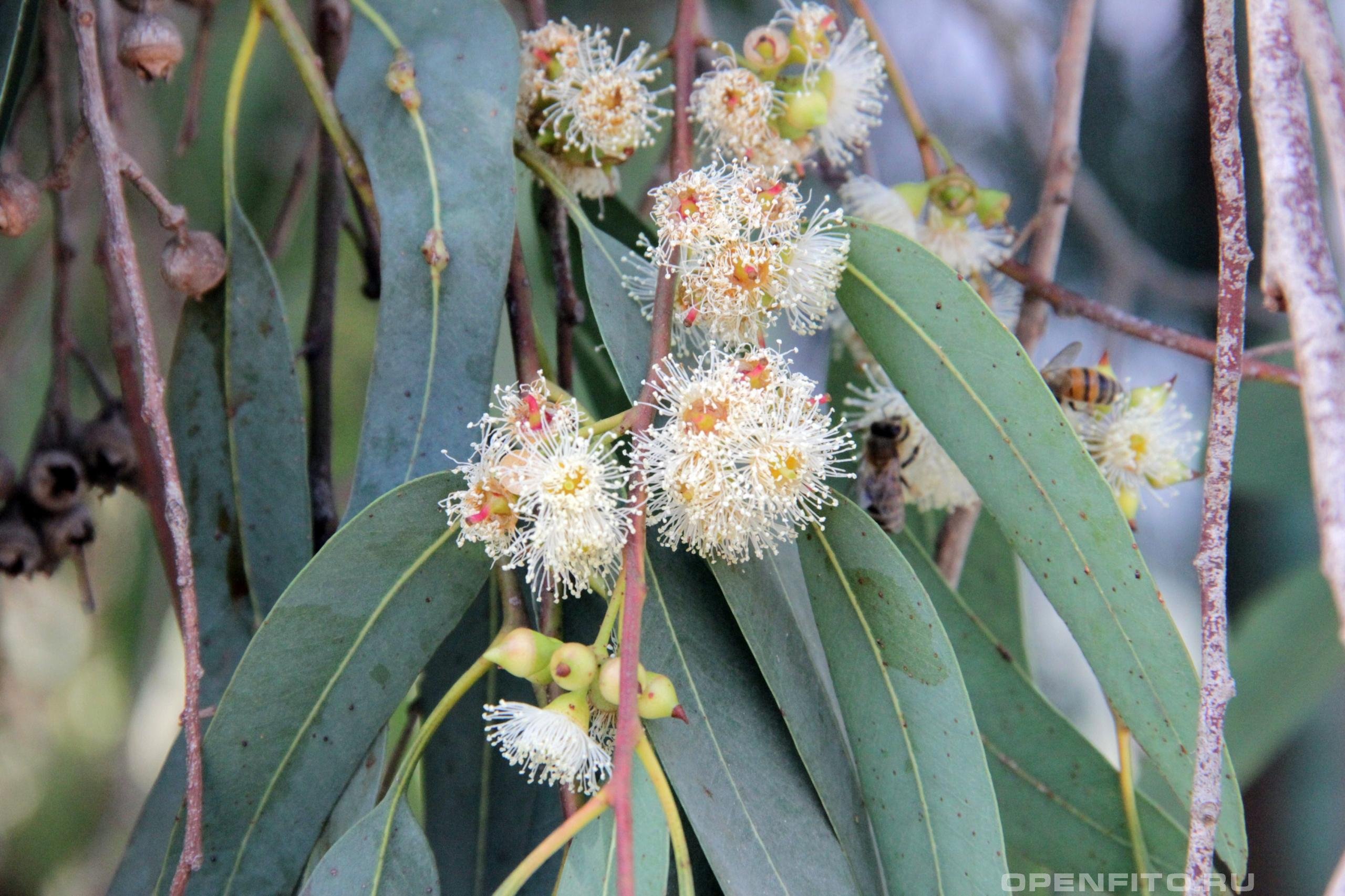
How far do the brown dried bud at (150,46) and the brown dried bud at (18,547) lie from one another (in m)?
0.56

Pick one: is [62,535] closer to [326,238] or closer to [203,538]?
[203,538]

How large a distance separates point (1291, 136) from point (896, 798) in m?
0.55

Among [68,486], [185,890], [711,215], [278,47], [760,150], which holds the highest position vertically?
[278,47]

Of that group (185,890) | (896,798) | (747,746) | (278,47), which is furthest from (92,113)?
(278,47)

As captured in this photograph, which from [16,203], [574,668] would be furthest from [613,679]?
[16,203]

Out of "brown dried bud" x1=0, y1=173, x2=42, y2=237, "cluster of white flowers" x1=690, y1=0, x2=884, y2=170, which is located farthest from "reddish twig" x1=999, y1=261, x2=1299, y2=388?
"brown dried bud" x1=0, y1=173, x2=42, y2=237

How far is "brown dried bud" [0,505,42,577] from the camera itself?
122 centimetres

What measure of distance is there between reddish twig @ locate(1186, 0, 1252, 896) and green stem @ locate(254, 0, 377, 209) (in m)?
0.71

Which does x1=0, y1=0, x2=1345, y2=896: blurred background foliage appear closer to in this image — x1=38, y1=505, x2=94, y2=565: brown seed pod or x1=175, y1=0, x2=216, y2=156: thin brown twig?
x1=175, y1=0, x2=216, y2=156: thin brown twig

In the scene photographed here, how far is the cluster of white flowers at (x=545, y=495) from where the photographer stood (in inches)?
30.6

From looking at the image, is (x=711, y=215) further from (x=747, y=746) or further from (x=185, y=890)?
(x=185, y=890)

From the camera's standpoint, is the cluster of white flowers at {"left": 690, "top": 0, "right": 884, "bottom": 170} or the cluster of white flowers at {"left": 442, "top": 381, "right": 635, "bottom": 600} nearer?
the cluster of white flowers at {"left": 442, "top": 381, "right": 635, "bottom": 600}

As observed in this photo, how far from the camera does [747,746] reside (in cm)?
85

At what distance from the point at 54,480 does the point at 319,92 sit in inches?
23.6
